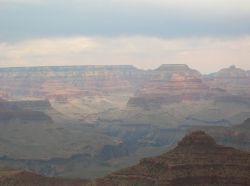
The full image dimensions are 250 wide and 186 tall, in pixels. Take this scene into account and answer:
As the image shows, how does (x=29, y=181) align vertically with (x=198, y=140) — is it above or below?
below

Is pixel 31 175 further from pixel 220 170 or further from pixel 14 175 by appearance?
pixel 220 170

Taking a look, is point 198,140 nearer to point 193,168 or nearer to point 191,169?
point 193,168

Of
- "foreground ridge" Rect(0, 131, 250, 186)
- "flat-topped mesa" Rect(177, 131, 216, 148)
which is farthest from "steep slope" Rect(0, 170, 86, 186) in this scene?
"flat-topped mesa" Rect(177, 131, 216, 148)

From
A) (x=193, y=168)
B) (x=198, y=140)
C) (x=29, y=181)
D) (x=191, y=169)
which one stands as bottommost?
(x=29, y=181)

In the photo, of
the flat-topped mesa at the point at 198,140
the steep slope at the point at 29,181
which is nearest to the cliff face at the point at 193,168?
the flat-topped mesa at the point at 198,140

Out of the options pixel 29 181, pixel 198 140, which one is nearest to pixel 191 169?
pixel 198 140

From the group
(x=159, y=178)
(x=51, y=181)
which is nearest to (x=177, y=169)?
(x=159, y=178)

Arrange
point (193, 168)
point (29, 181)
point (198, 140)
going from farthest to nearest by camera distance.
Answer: point (29, 181) → point (198, 140) → point (193, 168)

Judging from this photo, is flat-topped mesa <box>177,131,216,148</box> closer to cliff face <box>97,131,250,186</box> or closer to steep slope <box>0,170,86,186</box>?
cliff face <box>97,131,250,186</box>
